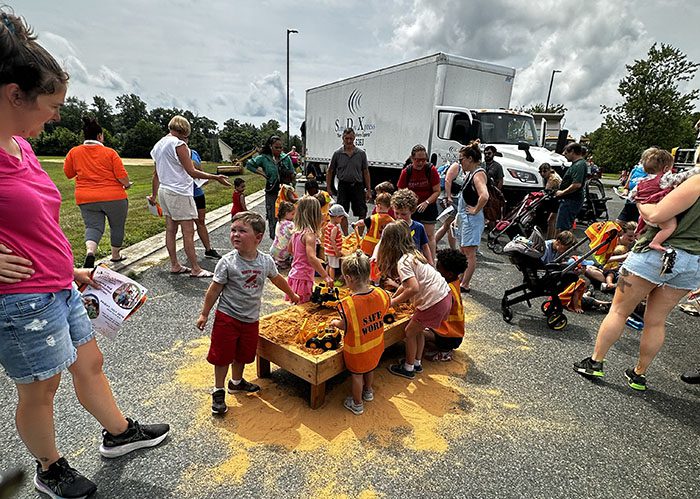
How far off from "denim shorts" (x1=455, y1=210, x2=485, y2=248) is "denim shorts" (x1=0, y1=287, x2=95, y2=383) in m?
4.44

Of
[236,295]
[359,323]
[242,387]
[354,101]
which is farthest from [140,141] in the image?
[359,323]

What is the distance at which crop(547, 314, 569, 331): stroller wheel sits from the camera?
15.0 ft

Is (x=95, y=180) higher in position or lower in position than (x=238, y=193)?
higher

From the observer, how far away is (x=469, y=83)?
10.5 meters

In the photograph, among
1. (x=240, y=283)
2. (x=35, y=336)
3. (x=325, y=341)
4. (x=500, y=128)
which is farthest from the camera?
(x=500, y=128)

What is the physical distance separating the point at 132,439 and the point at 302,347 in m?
1.29

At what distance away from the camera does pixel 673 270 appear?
2.97 m

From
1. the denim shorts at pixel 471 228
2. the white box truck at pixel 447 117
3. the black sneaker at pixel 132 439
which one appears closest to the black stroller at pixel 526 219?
the white box truck at pixel 447 117

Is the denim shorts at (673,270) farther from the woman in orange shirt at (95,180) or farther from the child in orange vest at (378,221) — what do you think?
the woman in orange shirt at (95,180)

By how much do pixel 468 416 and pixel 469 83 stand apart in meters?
9.82

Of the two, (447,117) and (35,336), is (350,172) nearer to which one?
(447,117)

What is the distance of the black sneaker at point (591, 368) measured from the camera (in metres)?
3.54

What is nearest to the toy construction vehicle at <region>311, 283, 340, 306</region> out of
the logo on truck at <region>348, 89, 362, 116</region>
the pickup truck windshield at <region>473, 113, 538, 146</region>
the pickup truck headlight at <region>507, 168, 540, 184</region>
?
the pickup truck headlight at <region>507, 168, 540, 184</region>

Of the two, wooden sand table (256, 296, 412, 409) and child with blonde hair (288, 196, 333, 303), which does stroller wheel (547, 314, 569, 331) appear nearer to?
wooden sand table (256, 296, 412, 409)
